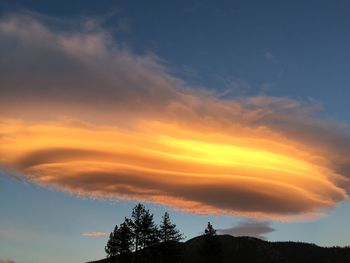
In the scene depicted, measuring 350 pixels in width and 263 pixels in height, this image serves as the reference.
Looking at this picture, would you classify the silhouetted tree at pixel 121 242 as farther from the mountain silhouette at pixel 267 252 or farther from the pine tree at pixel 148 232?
the mountain silhouette at pixel 267 252

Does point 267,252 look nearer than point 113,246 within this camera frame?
No

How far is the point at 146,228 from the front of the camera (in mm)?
68188

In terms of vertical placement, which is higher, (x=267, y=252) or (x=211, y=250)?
(x=267, y=252)

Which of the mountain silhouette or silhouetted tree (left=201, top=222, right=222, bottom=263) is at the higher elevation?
the mountain silhouette

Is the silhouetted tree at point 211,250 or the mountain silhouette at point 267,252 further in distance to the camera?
the mountain silhouette at point 267,252

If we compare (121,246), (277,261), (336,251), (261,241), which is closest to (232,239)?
(261,241)

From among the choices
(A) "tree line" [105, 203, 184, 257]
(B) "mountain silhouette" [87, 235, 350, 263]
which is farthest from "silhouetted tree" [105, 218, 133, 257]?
(B) "mountain silhouette" [87, 235, 350, 263]

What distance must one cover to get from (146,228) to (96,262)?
3636 inches

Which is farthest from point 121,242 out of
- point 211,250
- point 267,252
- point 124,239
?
point 267,252

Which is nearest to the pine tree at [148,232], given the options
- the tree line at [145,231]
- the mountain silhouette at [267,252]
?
the tree line at [145,231]

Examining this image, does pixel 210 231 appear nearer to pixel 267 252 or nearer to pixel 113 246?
pixel 113 246

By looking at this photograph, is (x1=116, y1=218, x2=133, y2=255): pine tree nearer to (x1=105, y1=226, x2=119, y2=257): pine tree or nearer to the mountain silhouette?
(x1=105, y1=226, x2=119, y2=257): pine tree

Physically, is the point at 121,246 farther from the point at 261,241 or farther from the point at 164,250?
the point at 261,241

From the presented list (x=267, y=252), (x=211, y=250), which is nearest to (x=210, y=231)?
(x=211, y=250)
